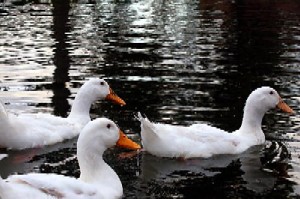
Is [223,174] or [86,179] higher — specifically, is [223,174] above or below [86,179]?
below

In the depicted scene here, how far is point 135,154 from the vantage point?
32.5 ft

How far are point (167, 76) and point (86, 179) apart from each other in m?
7.41

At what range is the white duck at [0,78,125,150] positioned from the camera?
9.95 meters

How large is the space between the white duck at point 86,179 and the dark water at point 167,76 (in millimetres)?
385

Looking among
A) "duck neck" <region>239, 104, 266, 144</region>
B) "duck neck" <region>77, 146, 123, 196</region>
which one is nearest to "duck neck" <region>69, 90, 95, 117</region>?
"duck neck" <region>239, 104, 266, 144</region>

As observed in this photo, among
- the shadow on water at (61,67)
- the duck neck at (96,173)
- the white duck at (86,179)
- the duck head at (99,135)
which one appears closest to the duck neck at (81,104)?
the shadow on water at (61,67)

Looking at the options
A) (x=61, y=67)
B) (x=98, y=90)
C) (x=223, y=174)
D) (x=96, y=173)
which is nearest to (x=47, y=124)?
(x=98, y=90)

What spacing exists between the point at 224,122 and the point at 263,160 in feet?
6.53

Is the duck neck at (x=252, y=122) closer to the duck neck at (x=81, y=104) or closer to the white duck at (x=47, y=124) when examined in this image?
the white duck at (x=47, y=124)

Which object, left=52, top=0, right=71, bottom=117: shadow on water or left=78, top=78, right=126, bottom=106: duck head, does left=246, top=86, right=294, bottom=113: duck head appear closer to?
left=78, top=78, right=126, bottom=106: duck head

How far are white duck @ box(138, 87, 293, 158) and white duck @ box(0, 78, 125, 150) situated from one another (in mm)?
1716

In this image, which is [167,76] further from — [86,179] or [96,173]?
[86,179]

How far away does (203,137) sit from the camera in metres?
9.91

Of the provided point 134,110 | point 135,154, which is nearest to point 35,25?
point 134,110
